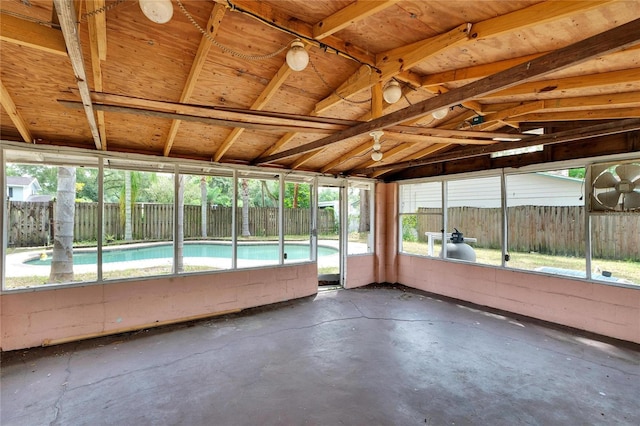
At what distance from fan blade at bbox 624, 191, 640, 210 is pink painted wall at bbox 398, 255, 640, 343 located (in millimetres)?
1061

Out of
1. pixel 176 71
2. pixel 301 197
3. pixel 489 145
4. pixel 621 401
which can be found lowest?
pixel 621 401

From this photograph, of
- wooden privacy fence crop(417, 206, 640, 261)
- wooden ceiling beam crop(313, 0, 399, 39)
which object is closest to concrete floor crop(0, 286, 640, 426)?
wooden privacy fence crop(417, 206, 640, 261)

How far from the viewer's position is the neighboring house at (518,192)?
4.32 m

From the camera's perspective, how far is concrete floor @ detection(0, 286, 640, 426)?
2.34 m

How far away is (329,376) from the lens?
2.89 m

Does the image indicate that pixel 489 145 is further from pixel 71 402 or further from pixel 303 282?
pixel 71 402

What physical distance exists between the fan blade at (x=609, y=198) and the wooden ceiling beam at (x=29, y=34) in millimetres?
5859

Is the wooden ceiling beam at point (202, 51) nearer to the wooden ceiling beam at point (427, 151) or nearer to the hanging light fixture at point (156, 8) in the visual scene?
the hanging light fixture at point (156, 8)

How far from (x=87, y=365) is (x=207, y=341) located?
1.23 meters

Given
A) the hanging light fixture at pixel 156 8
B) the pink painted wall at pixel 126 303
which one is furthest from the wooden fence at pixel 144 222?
the hanging light fixture at pixel 156 8

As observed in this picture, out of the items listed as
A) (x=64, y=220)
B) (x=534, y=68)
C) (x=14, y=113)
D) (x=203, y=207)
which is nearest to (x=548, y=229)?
(x=534, y=68)

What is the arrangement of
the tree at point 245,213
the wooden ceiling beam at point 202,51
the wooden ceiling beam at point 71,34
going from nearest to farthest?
the wooden ceiling beam at point 71,34 → the wooden ceiling beam at point 202,51 → the tree at point 245,213

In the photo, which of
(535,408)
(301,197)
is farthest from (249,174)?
(535,408)

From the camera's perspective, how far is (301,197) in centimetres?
638
